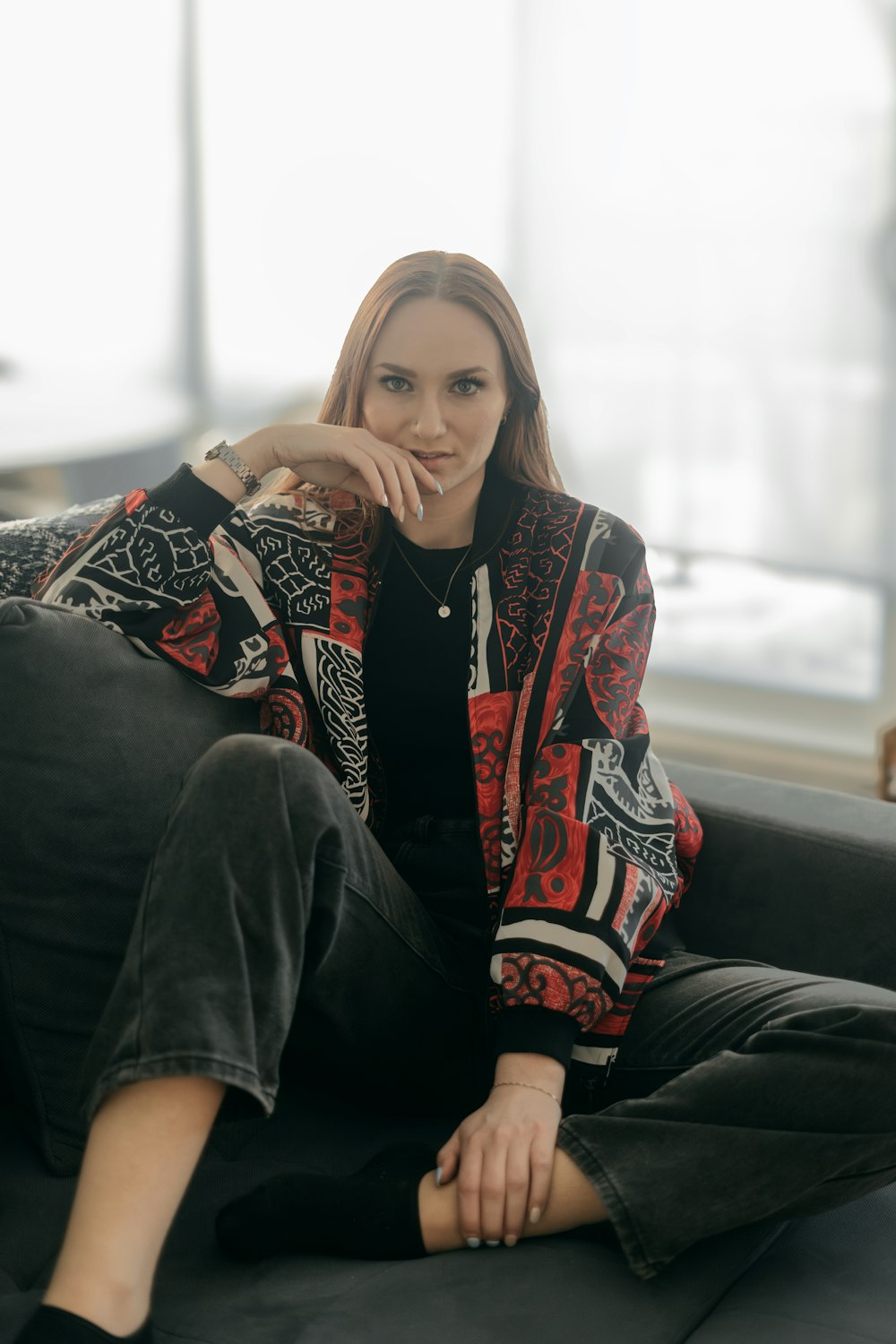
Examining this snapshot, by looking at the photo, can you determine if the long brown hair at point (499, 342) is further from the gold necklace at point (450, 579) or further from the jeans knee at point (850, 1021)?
the jeans knee at point (850, 1021)

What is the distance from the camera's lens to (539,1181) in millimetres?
1085

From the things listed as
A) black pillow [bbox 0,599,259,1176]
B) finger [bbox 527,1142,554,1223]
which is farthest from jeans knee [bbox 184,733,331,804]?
finger [bbox 527,1142,554,1223]

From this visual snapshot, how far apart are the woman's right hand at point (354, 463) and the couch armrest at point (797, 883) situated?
1.54 ft

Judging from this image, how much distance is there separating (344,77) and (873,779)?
1954 millimetres

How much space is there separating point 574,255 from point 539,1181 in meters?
2.29

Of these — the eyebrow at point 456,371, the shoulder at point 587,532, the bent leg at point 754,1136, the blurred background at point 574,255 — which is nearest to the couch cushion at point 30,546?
the eyebrow at point 456,371

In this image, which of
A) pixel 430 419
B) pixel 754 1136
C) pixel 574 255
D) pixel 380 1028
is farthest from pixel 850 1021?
pixel 574 255

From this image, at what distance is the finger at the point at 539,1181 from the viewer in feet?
3.56

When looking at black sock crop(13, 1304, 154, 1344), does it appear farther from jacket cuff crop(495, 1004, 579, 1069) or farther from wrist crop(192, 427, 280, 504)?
wrist crop(192, 427, 280, 504)

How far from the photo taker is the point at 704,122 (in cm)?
275

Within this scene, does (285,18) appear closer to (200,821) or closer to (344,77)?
(344,77)

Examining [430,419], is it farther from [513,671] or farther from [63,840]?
[63,840]

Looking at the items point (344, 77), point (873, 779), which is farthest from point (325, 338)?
point (873, 779)

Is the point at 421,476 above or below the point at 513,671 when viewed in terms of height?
above
